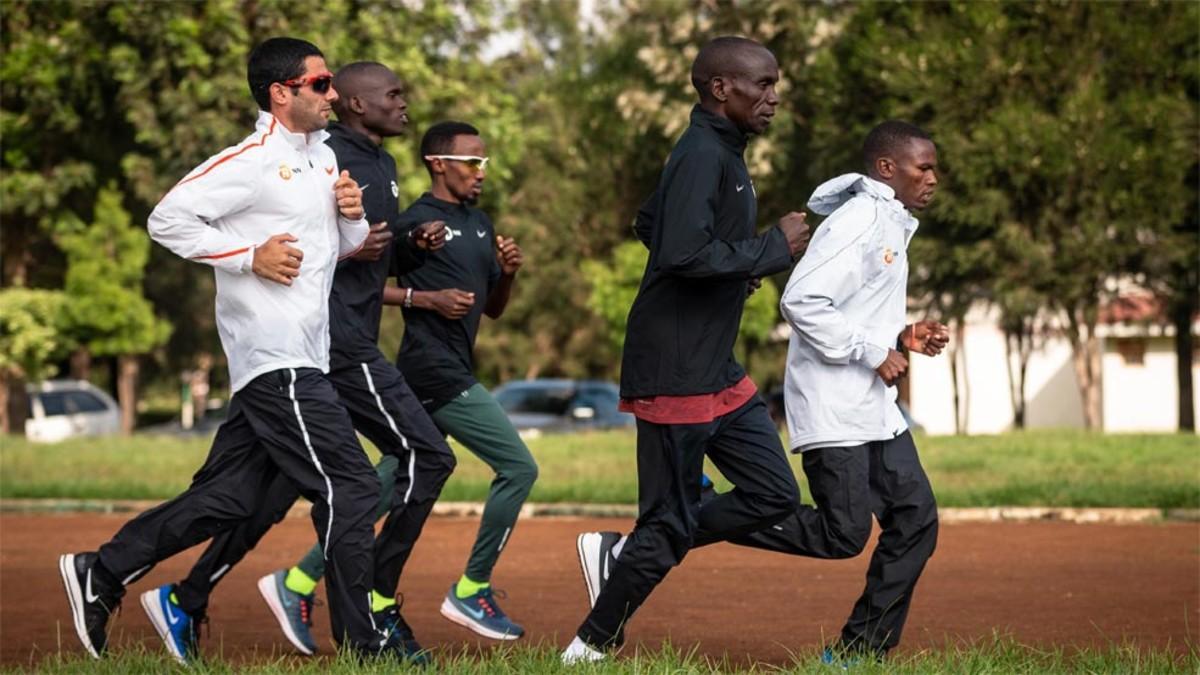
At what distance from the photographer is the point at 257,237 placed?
6898mm

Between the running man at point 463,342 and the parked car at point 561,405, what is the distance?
2118 centimetres

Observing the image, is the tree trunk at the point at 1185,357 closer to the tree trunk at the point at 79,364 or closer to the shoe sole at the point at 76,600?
the tree trunk at the point at 79,364

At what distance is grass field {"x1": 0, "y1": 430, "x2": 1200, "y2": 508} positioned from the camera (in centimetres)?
1556

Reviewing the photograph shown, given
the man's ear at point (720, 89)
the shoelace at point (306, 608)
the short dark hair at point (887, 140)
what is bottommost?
the shoelace at point (306, 608)

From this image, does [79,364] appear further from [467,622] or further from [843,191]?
[843,191]

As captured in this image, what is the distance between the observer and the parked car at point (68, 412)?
3759cm

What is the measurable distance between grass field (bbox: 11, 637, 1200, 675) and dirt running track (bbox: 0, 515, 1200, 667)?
2.49 feet

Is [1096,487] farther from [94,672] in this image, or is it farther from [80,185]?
[80,185]

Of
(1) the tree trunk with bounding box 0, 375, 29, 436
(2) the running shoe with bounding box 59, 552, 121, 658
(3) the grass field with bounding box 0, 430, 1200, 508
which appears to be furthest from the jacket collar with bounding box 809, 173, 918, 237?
(1) the tree trunk with bounding box 0, 375, 29, 436

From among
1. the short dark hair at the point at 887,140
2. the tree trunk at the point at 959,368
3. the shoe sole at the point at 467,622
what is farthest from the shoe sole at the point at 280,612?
the tree trunk at the point at 959,368

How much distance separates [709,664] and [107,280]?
1204 inches

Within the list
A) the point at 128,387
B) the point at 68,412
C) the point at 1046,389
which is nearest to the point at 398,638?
the point at 68,412

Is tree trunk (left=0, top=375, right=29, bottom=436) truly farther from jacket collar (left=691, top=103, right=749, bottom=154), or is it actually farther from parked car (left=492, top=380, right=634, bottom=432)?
jacket collar (left=691, top=103, right=749, bottom=154)

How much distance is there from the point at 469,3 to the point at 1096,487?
64.0 ft
